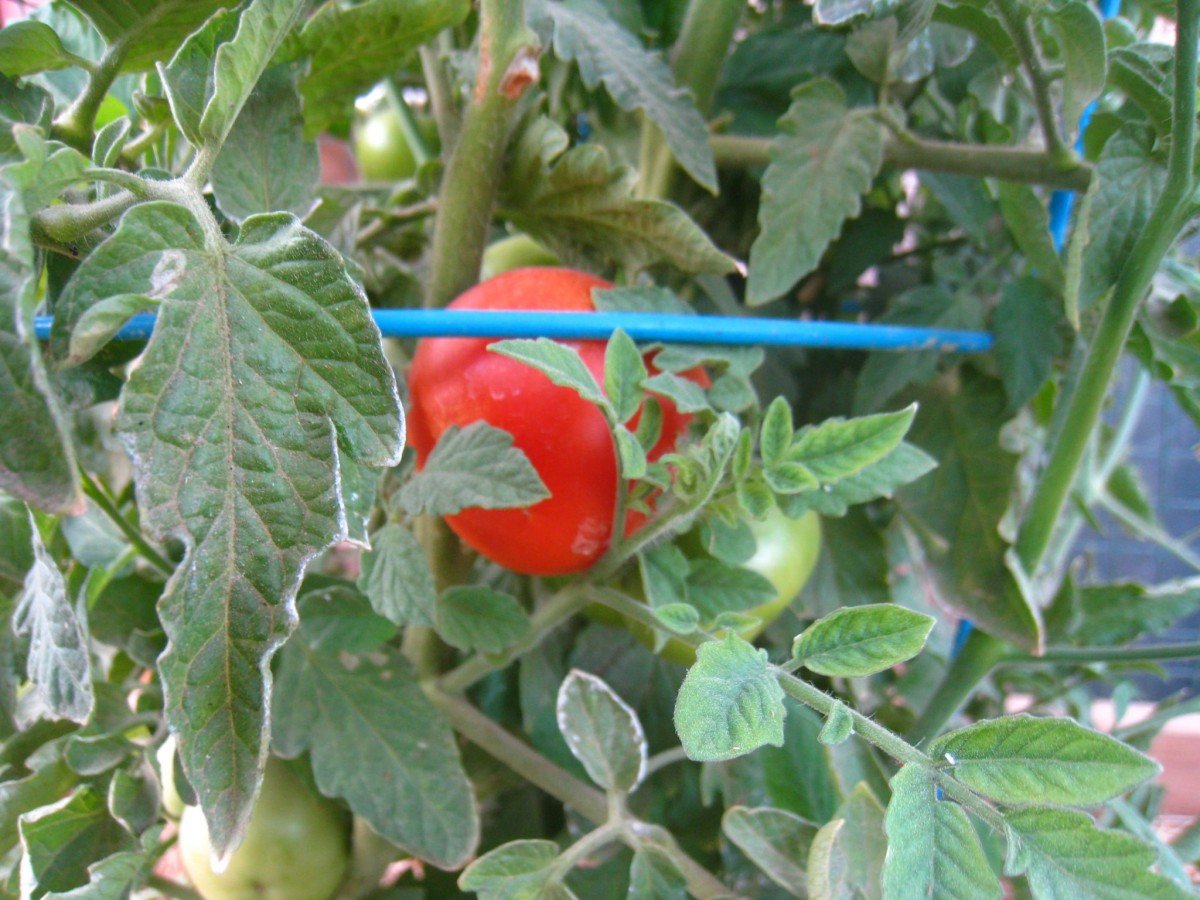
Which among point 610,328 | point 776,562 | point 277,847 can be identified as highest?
point 610,328

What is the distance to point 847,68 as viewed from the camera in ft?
1.50

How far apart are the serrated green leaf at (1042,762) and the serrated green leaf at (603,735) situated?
0.13 meters

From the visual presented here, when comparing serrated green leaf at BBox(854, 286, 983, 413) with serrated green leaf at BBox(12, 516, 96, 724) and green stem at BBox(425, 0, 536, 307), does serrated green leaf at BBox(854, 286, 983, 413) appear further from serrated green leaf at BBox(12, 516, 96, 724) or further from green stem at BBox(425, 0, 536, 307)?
serrated green leaf at BBox(12, 516, 96, 724)

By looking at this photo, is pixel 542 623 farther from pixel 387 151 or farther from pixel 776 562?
pixel 387 151

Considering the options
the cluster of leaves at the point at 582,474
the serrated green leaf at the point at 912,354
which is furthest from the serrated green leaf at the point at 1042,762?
the serrated green leaf at the point at 912,354

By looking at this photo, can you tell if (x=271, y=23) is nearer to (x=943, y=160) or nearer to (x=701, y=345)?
(x=701, y=345)

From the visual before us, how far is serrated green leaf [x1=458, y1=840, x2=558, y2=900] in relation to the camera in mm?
285

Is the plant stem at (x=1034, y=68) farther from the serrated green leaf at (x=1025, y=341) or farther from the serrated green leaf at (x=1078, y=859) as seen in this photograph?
the serrated green leaf at (x=1078, y=859)

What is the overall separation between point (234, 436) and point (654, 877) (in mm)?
212

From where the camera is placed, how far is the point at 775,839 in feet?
1.05

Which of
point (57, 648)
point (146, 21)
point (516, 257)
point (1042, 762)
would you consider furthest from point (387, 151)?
point (1042, 762)

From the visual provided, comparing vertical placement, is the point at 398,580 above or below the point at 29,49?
below

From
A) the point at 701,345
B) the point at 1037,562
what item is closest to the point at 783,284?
the point at 701,345

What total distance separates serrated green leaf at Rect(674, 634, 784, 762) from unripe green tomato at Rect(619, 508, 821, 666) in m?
0.13
